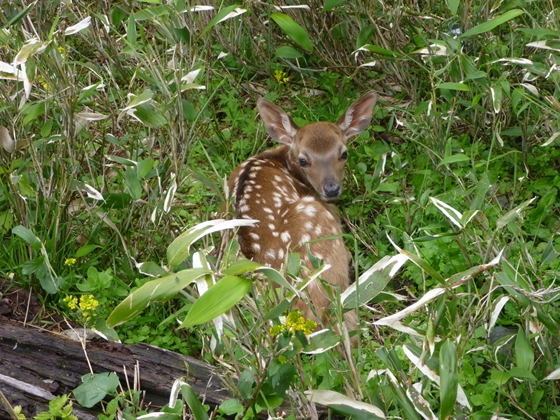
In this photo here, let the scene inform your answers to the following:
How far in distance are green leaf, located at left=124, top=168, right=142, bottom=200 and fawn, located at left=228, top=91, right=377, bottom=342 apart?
582 millimetres

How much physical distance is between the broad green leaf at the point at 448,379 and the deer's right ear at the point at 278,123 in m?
3.12

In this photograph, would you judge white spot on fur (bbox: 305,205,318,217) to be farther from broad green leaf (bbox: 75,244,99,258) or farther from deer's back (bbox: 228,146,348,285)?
broad green leaf (bbox: 75,244,99,258)

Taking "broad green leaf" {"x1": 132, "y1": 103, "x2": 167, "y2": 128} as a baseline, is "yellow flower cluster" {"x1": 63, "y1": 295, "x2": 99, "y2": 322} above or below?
below

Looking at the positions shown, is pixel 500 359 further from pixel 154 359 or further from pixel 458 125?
pixel 458 125

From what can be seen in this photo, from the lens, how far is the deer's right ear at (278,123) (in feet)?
16.5

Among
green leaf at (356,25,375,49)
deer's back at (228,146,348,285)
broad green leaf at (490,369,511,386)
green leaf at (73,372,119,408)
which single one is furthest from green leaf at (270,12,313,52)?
broad green leaf at (490,369,511,386)

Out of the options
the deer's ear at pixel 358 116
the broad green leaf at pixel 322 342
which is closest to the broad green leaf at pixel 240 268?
the broad green leaf at pixel 322 342

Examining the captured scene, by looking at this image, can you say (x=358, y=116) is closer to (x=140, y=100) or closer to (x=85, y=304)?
(x=140, y=100)

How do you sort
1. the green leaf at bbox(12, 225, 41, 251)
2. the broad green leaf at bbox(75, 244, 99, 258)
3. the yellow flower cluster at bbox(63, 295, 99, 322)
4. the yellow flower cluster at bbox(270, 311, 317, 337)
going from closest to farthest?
the yellow flower cluster at bbox(270, 311, 317, 337) → the yellow flower cluster at bbox(63, 295, 99, 322) → the green leaf at bbox(12, 225, 41, 251) → the broad green leaf at bbox(75, 244, 99, 258)

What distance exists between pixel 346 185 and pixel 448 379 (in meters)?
3.05

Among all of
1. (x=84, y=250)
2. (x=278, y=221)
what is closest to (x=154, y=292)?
(x=84, y=250)

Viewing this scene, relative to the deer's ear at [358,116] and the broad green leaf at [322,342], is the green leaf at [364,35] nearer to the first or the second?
the deer's ear at [358,116]

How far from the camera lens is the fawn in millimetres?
3904

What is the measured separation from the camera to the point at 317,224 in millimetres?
4117
